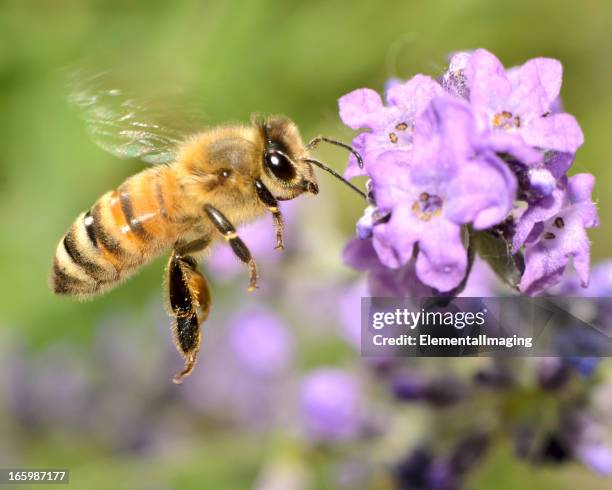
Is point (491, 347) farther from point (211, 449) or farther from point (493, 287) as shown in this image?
point (211, 449)

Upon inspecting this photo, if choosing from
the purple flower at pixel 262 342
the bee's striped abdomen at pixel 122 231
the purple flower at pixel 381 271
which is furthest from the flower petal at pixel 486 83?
the purple flower at pixel 262 342

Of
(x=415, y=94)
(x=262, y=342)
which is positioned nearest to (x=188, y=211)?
(x=415, y=94)

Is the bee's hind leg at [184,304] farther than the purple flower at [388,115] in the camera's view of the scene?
Yes

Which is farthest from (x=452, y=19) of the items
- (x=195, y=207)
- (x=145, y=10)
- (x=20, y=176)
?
(x=195, y=207)

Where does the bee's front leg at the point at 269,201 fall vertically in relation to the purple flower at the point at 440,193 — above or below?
above

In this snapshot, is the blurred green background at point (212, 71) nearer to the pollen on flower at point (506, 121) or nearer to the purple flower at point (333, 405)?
the purple flower at point (333, 405)

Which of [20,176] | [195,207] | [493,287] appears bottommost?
[493,287]
